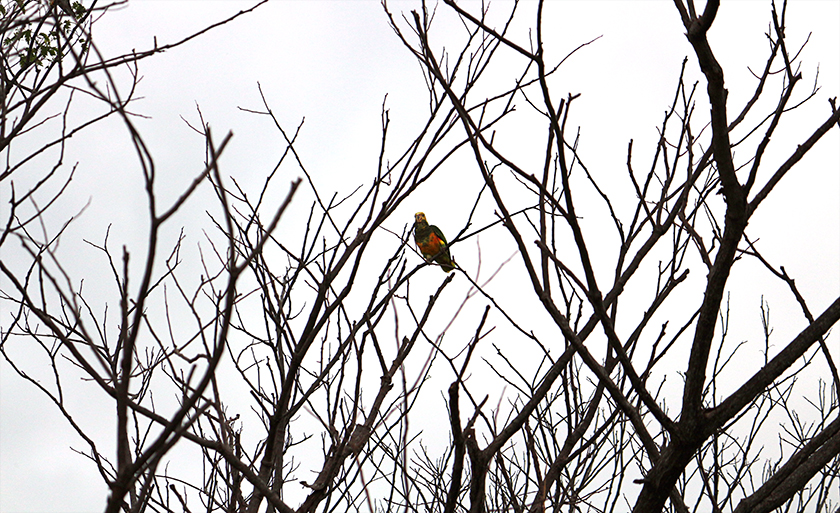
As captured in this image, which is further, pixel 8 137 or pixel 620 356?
pixel 8 137

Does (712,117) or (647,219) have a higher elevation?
(647,219)

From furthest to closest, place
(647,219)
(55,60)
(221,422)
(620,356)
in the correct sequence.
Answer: (55,60) → (647,219) → (221,422) → (620,356)

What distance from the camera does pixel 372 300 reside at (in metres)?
Result: 1.85

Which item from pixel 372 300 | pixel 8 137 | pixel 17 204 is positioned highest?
pixel 8 137

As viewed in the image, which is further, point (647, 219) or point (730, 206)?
point (647, 219)

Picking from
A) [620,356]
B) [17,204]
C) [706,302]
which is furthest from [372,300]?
[17,204]

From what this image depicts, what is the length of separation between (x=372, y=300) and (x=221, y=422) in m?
0.53

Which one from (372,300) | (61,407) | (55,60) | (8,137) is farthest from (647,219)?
(55,60)

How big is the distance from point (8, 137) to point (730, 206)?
2.39 meters

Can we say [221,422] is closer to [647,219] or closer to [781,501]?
[781,501]

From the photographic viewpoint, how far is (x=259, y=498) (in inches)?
74.0

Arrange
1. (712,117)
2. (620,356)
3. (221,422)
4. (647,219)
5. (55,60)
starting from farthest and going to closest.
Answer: (55,60), (647,219), (221,422), (620,356), (712,117)

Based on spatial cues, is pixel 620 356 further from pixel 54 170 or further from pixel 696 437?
pixel 54 170

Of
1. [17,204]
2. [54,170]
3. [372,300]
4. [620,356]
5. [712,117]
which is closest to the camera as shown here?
[712,117]
